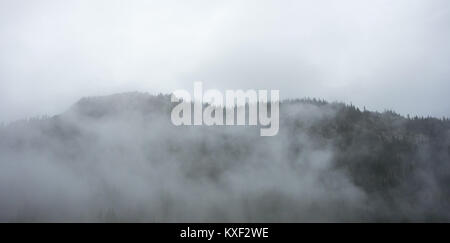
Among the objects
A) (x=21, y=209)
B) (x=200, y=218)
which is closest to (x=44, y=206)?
(x=21, y=209)
